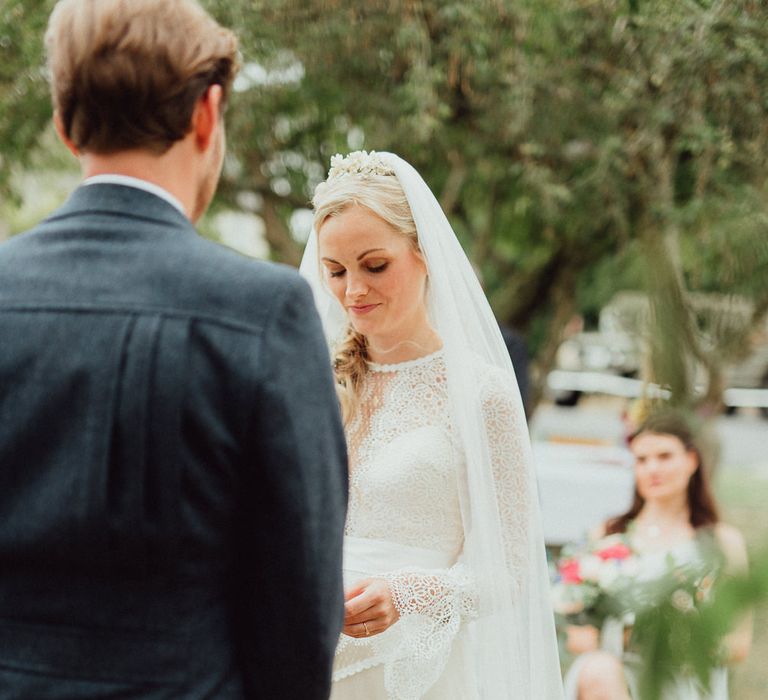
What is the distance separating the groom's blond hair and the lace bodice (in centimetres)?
116

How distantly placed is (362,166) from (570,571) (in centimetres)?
171

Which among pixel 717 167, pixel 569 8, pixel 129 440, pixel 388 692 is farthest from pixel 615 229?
pixel 129 440

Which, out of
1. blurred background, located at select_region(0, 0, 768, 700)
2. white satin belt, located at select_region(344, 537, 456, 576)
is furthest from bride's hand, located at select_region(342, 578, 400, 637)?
blurred background, located at select_region(0, 0, 768, 700)

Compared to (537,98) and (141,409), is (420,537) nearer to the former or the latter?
(141,409)

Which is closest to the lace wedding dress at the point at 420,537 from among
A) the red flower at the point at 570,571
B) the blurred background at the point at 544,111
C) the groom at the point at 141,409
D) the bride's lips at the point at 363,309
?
the bride's lips at the point at 363,309

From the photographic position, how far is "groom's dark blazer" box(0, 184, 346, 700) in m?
1.13

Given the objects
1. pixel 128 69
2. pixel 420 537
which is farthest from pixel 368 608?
pixel 128 69

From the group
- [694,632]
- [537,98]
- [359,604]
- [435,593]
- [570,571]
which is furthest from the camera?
[537,98]

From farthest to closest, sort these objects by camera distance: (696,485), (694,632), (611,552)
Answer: (611,552) < (696,485) < (694,632)

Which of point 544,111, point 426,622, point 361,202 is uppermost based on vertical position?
point 544,111

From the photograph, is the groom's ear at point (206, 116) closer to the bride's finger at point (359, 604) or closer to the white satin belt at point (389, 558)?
the bride's finger at point (359, 604)

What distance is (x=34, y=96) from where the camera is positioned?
229 inches

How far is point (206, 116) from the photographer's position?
1.25 meters

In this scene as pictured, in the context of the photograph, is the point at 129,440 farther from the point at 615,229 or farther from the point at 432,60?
the point at 615,229
